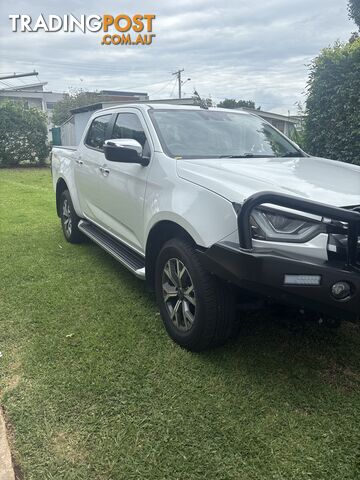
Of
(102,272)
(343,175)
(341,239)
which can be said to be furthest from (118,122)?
(341,239)

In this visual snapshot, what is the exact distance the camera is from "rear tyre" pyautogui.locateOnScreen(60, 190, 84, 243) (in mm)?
5852

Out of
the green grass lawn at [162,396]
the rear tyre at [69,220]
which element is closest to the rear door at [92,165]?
the rear tyre at [69,220]

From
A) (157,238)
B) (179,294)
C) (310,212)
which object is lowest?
(179,294)

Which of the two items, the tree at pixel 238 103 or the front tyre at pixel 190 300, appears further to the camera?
the tree at pixel 238 103

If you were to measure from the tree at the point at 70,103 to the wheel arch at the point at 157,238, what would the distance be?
114 feet

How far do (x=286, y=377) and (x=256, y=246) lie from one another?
1021 millimetres

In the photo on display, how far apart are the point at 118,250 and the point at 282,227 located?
219cm

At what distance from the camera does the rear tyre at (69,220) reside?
19.2ft

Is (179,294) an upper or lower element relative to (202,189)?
lower

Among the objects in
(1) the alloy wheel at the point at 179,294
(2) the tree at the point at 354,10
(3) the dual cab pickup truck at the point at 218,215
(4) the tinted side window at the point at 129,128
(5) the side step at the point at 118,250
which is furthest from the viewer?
(2) the tree at the point at 354,10

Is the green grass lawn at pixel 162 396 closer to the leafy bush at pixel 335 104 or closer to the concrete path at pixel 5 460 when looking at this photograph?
the concrete path at pixel 5 460

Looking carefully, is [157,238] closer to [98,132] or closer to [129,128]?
[129,128]

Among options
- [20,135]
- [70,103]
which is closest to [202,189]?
[20,135]

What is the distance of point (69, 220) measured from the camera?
6.07 metres
